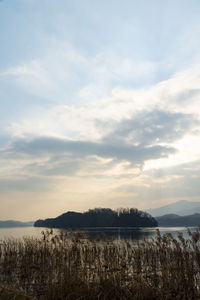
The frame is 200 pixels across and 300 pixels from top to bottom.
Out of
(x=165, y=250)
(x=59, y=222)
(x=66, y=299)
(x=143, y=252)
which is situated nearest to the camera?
(x=66, y=299)

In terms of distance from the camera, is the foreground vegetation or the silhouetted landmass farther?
the silhouetted landmass

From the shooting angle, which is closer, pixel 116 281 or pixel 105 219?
pixel 116 281

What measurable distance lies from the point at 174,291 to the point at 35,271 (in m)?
5.96

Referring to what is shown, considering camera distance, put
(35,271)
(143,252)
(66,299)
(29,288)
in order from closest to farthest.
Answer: (66,299)
(29,288)
(35,271)
(143,252)

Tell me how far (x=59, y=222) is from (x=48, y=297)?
398 ft

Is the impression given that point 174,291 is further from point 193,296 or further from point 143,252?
A: point 143,252

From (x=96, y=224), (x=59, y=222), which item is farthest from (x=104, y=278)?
(x=59, y=222)

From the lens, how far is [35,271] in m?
10.4

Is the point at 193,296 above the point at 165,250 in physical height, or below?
below

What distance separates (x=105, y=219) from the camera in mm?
112375

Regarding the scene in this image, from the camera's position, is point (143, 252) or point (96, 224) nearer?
point (143, 252)

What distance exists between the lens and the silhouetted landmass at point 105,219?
10344cm

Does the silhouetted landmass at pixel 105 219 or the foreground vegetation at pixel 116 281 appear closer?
the foreground vegetation at pixel 116 281

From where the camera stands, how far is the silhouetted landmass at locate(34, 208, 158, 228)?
10344 cm
